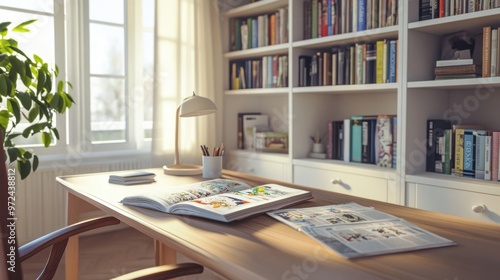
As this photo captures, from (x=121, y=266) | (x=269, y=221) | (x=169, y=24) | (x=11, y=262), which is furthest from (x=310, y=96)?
(x=11, y=262)

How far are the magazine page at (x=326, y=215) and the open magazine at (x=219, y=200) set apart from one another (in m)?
0.06

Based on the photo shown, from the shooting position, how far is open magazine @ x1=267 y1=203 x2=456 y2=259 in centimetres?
92

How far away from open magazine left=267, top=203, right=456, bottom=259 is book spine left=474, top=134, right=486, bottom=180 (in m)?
1.23

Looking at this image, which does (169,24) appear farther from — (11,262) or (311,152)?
(11,262)

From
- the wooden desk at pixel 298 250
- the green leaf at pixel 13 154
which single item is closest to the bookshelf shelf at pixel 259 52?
the green leaf at pixel 13 154

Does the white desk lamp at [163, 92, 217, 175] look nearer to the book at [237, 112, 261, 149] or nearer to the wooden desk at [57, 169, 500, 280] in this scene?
the wooden desk at [57, 169, 500, 280]

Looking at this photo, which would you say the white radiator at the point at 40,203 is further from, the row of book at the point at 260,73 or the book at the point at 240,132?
the row of book at the point at 260,73

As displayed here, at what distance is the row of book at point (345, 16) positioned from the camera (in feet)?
8.34

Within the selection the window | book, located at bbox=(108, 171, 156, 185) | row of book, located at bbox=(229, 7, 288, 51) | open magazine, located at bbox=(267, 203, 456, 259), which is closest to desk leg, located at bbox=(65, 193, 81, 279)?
book, located at bbox=(108, 171, 156, 185)

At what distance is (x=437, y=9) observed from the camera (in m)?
2.31

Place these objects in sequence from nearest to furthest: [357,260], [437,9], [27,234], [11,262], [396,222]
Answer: [11,262]
[357,260]
[396,222]
[437,9]
[27,234]

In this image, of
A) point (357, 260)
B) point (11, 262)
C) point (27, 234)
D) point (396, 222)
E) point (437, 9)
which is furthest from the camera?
point (27, 234)

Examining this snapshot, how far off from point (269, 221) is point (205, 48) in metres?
2.48

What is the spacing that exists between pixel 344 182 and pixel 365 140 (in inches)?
11.4
